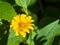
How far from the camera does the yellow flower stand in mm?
1209

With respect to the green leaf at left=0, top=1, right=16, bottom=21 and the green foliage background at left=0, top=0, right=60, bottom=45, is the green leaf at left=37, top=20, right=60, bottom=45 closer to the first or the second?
the green foliage background at left=0, top=0, right=60, bottom=45

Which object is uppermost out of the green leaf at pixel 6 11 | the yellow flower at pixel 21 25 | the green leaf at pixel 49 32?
the green leaf at pixel 6 11

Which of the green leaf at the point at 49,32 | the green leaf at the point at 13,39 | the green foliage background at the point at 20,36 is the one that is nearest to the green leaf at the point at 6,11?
the green foliage background at the point at 20,36

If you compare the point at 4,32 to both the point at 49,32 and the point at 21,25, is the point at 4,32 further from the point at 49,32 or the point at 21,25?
the point at 49,32

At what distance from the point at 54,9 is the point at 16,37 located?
33.4 inches

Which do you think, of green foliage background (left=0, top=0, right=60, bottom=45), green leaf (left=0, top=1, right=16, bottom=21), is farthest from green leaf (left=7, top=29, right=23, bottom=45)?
green leaf (left=0, top=1, right=16, bottom=21)

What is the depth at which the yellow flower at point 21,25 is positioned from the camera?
1209 mm

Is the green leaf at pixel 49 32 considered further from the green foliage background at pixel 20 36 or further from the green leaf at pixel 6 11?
the green leaf at pixel 6 11

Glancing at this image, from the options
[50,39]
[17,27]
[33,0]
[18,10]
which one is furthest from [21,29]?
[33,0]

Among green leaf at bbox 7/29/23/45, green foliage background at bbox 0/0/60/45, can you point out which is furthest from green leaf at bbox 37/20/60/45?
green leaf at bbox 7/29/23/45

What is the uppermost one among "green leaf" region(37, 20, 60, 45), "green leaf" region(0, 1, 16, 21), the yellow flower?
"green leaf" region(0, 1, 16, 21)

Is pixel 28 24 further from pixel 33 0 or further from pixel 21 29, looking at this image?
pixel 33 0

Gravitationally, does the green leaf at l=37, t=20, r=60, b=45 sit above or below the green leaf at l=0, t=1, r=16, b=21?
below

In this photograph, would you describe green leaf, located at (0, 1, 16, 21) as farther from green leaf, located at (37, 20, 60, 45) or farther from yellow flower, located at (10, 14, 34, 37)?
green leaf, located at (37, 20, 60, 45)
